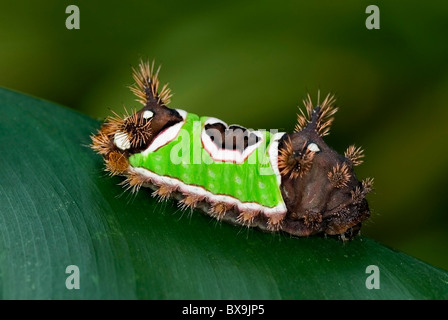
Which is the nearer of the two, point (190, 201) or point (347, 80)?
point (190, 201)

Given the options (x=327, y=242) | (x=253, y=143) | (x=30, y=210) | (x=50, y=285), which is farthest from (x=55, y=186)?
(x=327, y=242)

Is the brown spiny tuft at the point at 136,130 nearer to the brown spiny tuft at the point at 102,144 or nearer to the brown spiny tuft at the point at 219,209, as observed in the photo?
the brown spiny tuft at the point at 102,144

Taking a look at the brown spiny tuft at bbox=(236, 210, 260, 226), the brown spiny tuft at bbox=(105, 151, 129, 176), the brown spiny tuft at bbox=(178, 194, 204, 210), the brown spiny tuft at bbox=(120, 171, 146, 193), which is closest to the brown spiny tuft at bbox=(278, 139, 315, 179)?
the brown spiny tuft at bbox=(236, 210, 260, 226)

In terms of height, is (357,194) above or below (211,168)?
below

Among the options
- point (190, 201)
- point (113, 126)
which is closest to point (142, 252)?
point (190, 201)

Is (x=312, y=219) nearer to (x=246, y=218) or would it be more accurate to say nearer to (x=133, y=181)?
(x=246, y=218)

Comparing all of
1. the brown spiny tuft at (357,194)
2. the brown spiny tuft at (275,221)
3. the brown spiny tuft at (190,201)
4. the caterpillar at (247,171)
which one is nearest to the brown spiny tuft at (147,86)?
the caterpillar at (247,171)

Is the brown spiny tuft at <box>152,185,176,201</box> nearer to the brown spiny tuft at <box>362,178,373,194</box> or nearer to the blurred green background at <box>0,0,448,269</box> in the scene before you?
the brown spiny tuft at <box>362,178,373,194</box>
